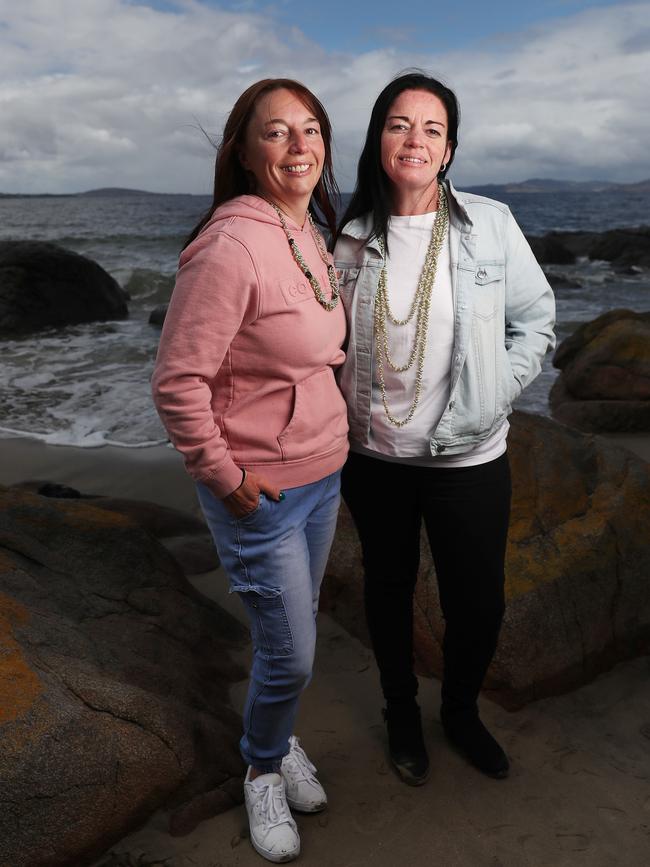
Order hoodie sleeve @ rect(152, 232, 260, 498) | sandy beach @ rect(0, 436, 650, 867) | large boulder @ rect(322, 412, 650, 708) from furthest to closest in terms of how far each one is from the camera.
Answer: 1. large boulder @ rect(322, 412, 650, 708)
2. sandy beach @ rect(0, 436, 650, 867)
3. hoodie sleeve @ rect(152, 232, 260, 498)

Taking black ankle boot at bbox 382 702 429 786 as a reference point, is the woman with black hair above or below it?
above

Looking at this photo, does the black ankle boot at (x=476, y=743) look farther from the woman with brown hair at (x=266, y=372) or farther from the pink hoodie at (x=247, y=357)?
the pink hoodie at (x=247, y=357)

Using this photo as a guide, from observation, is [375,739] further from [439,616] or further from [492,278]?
[492,278]

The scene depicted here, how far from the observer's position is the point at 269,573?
221 cm

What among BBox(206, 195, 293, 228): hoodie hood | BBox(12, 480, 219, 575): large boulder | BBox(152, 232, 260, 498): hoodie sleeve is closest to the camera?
BBox(152, 232, 260, 498): hoodie sleeve

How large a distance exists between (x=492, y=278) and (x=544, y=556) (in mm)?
1469

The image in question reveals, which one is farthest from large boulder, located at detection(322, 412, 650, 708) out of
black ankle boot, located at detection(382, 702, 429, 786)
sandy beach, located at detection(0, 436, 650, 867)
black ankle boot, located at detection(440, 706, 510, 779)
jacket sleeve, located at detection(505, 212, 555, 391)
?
jacket sleeve, located at detection(505, 212, 555, 391)

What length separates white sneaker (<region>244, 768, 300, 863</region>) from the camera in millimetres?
2408

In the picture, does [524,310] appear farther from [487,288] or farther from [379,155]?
[379,155]

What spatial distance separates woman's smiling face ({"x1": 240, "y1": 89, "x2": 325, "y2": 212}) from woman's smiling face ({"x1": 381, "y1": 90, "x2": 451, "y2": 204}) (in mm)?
240

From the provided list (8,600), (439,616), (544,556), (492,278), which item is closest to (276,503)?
(492,278)

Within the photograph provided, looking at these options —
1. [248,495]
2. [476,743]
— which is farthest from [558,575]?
[248,495]

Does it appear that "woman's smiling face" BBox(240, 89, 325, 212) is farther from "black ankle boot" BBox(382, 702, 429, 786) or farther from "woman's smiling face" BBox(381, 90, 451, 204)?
"black ankle boot" BBox(382, 702, 429, 786)

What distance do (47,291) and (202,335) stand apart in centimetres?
1228
